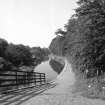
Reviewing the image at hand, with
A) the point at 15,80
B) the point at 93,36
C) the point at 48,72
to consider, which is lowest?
the point at 48,72

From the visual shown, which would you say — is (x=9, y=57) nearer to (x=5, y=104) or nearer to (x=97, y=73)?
(x=97, y=73)

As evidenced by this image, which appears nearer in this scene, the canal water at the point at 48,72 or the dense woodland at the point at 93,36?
the dense woodland at the point at 93,36

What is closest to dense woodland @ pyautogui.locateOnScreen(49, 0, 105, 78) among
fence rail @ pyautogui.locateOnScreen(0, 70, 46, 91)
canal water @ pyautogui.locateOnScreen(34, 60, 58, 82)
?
fence rail @ pyautogui.locateOnScreen(0, 70, 46, 91)

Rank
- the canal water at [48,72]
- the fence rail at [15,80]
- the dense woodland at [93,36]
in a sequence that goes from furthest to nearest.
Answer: the canal water at [48,72]
the dense woodland at [93,36]
the fence rail at [15,80]

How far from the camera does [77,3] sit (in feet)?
51.2

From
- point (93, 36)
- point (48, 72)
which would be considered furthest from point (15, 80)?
point (48, 72)

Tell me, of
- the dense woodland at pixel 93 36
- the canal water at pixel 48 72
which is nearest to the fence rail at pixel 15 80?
the dense woodland at pixel 93 36

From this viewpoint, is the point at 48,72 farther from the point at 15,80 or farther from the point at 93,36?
the point at 15,80

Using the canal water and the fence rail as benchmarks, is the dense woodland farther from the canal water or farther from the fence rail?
the canal water

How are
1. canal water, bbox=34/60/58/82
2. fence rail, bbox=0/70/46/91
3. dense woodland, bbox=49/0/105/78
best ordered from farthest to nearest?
canal water, bbox=34/60/58/82
dense woodland, bbox=49/0/105/78
fence rail, bbox=0/70/46/91

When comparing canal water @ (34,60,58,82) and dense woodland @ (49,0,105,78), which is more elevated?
dense woodland @ (49,0,105,78)

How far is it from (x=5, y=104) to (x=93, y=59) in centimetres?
934

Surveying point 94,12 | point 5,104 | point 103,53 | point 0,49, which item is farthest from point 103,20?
point 0,49

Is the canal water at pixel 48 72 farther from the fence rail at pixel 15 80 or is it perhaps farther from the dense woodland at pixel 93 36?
the fence rail at pixel 15 80
